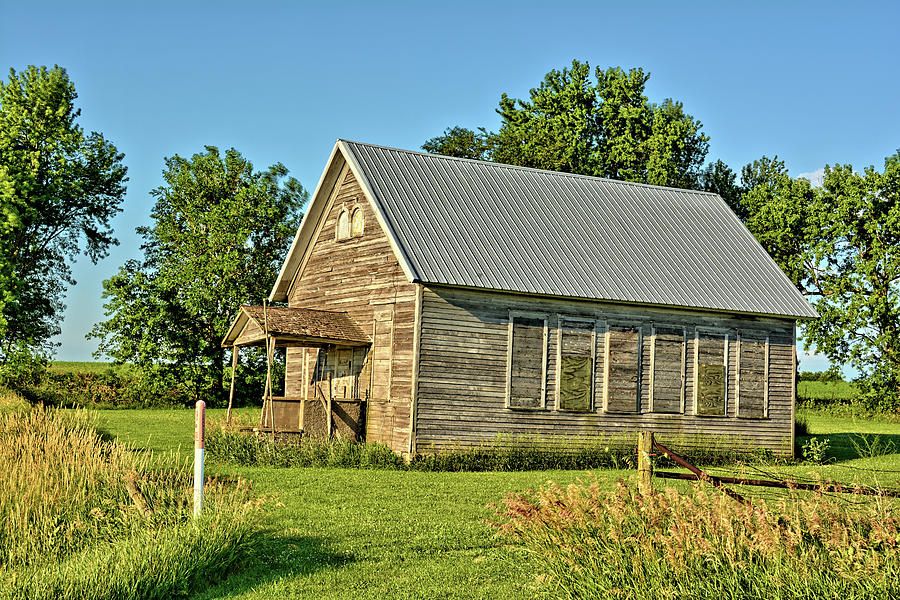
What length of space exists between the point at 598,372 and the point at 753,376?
4.79 m

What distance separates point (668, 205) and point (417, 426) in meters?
12.1

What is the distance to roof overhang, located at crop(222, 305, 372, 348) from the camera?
21.7 metres

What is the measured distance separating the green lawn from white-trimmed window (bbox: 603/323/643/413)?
3248 mm

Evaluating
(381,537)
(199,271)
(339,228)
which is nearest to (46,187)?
(199,271)

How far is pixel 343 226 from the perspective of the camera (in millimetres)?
25141

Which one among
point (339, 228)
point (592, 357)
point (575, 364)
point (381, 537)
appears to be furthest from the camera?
point (339, 228)

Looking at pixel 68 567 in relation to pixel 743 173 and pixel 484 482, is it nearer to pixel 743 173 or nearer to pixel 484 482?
pixel 484 482

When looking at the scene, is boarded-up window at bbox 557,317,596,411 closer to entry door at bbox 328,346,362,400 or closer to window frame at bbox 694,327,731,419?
window frame at bbox 694,327,731,419

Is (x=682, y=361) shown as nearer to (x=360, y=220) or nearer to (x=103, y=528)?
(x=360, y=220)

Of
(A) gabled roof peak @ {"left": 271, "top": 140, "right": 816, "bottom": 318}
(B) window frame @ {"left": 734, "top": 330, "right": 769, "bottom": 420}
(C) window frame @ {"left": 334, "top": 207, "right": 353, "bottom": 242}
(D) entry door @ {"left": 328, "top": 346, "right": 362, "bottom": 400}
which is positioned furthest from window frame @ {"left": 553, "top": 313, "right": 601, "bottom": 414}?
(C) window frame @ {"left": 334, "top": 207, "right": 353, "bottom": 242}

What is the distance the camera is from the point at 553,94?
1912 inches

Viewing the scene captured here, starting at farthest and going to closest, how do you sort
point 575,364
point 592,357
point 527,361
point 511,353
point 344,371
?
point 344,371, point 592,357, point 575,364, point 527,361, point 511,353

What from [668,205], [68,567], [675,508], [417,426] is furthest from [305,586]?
[668,205]

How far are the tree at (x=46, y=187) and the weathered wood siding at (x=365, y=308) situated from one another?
14081mm
